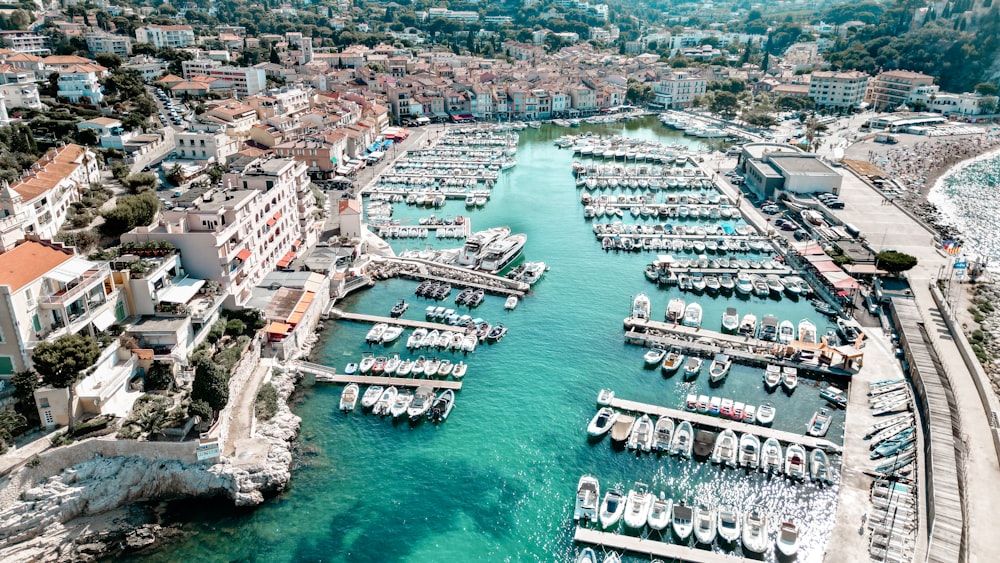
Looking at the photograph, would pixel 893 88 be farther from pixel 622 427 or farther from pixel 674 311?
pixel 622 427

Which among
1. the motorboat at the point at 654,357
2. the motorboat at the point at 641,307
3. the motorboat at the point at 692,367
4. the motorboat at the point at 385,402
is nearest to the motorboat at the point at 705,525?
the motorboat at the point at 692,367

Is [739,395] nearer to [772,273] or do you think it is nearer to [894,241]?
[772,273]

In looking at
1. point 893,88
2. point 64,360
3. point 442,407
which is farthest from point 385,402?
point 893,88

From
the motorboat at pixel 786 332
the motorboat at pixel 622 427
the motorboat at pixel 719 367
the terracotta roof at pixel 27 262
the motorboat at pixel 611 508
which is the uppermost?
the terracotta roof at pixel 27 262

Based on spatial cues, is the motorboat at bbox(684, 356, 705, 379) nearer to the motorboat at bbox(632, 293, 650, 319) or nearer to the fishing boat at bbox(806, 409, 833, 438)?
the motorboat at bbox(632, 293, 650, 319)

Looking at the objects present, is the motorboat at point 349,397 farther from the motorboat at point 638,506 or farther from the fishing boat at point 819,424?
the fishing boat at point 819,424

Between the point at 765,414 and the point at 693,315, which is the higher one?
the point at 693,315
